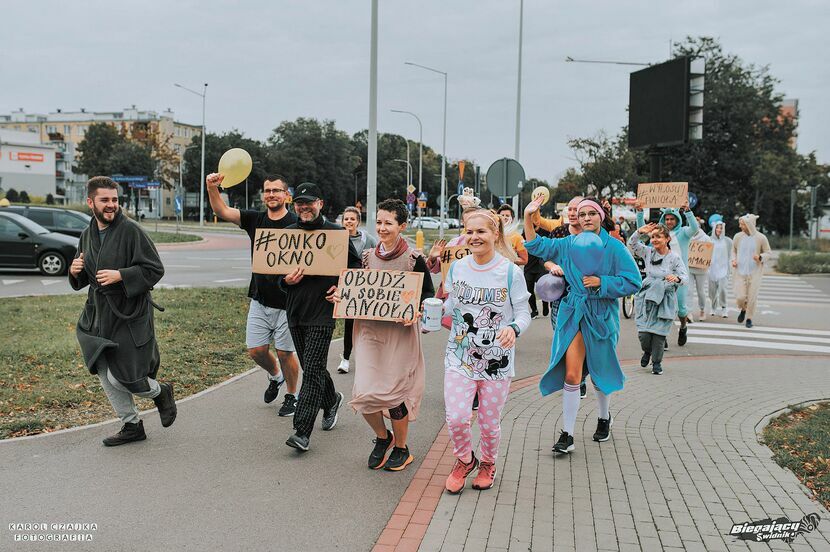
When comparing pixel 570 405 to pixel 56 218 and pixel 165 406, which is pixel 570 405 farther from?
pixel 56 218

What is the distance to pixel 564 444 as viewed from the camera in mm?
5824

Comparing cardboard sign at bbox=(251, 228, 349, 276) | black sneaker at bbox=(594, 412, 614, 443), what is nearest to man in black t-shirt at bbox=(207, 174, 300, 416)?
cardboard sign at bbox=(251, 228, 349, 276)

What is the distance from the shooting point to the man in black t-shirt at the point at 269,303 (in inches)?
241

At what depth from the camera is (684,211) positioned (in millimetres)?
12062

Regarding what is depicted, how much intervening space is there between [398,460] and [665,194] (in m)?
9.33

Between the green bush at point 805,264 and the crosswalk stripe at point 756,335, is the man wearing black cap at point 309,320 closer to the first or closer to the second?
the crosswalk stripe at point 756,335

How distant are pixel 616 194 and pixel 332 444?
34831mm

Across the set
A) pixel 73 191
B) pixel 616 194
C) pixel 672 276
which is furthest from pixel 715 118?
pixel 73 191

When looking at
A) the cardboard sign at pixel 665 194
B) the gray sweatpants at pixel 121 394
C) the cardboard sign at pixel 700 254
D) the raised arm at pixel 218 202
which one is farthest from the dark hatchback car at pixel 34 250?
the gray sweatpants at pixel 121 394

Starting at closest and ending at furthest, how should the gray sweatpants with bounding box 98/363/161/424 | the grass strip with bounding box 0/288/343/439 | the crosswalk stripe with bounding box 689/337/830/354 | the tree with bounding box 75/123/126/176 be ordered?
the gray sweatpants with bounding box 98/363/161/424
the grass strip with bounding box 0/288/343/439
the crosswalk stripe with bounding box 689/337/830/354
the tree with bounding box 75/123/126/176

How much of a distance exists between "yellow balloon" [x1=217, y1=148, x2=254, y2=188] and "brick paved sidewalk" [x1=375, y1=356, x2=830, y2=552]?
266 centimetres

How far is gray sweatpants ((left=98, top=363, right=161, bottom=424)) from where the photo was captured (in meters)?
5.73

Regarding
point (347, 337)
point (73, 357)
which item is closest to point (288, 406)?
point (347, 337)

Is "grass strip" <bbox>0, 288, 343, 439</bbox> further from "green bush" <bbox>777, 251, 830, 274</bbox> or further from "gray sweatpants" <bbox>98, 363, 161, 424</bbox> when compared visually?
"green bush" <bbox>777, 251, 830, 274</bbox>
